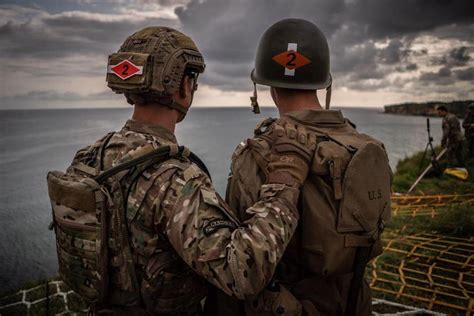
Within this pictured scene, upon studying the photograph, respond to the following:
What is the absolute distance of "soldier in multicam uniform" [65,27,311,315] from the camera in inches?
84.0

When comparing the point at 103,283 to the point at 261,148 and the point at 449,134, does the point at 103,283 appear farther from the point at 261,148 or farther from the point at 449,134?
the point at 449,134

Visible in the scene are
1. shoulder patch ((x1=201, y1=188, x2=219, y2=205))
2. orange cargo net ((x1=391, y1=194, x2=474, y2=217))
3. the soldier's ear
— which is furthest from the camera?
orange cargo net ((x1=391, y1=194, x2=474, y2=217))

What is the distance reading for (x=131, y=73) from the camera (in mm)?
2625

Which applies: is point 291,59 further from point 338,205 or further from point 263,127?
point 338,205

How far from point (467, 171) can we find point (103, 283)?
56.6 feet

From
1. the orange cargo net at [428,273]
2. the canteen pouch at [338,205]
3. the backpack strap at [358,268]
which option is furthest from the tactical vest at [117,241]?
the orange cargo net at [428,273]

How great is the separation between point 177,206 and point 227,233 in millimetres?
342

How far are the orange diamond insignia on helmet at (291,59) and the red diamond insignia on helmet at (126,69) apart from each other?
112 cm

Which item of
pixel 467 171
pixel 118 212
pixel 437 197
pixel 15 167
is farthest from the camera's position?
pixel 15 167

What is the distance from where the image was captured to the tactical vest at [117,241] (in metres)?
2.41

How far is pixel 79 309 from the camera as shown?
258 inches

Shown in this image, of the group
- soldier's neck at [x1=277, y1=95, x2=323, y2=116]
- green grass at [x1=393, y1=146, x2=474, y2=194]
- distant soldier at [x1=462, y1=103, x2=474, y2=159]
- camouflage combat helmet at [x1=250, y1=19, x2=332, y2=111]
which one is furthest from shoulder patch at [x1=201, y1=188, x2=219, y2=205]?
distant soldier at [x1=462, y1=103, x2=474, y2=159]

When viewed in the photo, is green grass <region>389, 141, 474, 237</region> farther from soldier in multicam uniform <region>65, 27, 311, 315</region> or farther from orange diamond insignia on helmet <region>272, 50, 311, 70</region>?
soldier in multicam uniform <region>65, 27, 311, 315</region>

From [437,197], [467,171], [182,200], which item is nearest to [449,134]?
[467,171]
